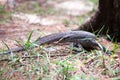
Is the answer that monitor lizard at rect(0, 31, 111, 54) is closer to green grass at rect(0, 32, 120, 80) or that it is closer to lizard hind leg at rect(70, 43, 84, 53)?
lizard hind leg at rect(70, 43, 84, 53)

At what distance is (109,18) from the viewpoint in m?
6.02

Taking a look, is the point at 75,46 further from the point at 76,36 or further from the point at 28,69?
the point at 28,69

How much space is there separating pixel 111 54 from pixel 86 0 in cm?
532

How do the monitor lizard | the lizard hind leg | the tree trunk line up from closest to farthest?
the lizard hind leg, the monitor lizard, the tree trunk

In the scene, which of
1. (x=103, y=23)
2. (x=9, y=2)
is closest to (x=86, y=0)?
(x=9, y=2)

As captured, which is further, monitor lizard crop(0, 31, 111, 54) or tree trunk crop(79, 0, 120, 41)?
tree trunk crop(79, 0, 120, 41)

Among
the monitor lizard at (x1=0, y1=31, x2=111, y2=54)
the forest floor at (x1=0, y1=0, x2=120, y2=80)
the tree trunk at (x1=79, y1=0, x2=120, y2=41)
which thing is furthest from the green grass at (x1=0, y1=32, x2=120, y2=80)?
the tree trunk at (x1=79, y1=0, x2=120, y2=41)

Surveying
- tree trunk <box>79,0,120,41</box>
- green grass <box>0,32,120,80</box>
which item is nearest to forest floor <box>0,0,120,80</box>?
green grass <box>0,32,120,80</box>

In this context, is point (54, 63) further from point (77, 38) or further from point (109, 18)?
point (109, 18)

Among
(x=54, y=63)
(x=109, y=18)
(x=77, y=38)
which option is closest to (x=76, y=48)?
(x=77, y=38)

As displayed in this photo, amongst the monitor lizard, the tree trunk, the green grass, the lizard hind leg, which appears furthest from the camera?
the tree trunk

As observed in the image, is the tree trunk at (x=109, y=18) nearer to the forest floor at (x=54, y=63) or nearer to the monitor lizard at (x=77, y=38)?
the forest floor at (x=54, y=63)

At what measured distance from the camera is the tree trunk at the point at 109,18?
19.3 ft

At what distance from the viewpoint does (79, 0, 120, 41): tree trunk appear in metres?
5.88
